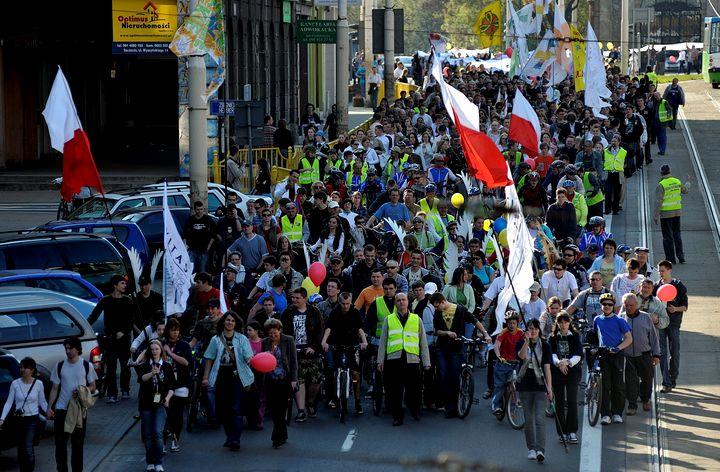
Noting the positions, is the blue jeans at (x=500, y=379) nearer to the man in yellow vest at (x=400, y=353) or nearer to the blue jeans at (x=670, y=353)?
the man in yellow vest at (x=400, y=353)

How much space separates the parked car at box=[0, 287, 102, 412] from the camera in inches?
610

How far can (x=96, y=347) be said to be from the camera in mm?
15875

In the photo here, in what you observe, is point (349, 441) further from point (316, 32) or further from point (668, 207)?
point (316, 32)

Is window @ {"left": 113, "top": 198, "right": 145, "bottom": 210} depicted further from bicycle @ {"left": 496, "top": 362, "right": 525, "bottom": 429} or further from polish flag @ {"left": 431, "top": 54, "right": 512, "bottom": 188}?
bicycle @ {"left": 496, "top": 362, "right": 525, "bottom": 429}

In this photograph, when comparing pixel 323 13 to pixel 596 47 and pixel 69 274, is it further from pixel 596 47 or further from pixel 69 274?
pixel 69 274

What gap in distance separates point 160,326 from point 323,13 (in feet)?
158

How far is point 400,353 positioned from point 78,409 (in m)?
3.77

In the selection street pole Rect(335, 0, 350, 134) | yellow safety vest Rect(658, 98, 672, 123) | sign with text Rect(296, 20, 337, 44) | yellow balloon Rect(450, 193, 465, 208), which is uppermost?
sign with text Rect(296, 20, 337, 44)

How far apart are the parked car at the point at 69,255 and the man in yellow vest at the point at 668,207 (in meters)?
8.76

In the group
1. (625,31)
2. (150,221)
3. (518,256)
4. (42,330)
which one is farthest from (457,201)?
(625,31)

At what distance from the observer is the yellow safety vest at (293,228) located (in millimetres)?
21531

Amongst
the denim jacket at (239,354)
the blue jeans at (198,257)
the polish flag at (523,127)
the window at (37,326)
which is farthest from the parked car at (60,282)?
the polish flag at (523,127)

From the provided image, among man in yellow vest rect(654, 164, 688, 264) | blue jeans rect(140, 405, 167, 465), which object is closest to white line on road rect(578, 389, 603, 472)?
blue jeans rect(140, 405, 167, 465)

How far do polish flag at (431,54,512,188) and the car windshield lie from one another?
413 inches
